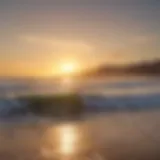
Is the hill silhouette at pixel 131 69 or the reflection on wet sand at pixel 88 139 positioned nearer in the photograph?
the reflection on wet sand at pixel 88 139

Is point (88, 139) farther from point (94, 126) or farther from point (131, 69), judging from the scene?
point (131, 69)

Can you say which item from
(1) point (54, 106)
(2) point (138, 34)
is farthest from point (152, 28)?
(1) point (54, 106)

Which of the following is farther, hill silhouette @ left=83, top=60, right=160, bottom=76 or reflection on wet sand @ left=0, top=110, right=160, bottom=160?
hill silhouette @ left=83, top=60, right=160, bottom=76

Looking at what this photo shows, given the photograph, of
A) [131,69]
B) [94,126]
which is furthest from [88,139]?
[131,69]

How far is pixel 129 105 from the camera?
3.32ft

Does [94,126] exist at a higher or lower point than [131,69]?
lower

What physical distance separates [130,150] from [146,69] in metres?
0.24

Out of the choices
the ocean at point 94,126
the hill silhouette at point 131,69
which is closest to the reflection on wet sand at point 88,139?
the ocean at point 94,126

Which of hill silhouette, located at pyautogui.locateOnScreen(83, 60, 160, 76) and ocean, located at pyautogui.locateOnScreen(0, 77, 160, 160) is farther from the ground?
hill silhouette, located at pyautogui.locateOnScreen(83, 60, 160, 76)

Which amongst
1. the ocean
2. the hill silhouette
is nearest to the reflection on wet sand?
the ocean

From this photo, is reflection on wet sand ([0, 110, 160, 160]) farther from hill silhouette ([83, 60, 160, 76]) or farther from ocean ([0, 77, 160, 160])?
hill silhouette ([83, 60, 160, 76])

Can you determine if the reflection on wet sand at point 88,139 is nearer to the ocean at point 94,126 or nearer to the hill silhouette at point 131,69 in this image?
the ocean at point 94,126

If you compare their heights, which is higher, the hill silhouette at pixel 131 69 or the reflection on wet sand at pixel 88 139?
the hill silhouette at pixel 131 69

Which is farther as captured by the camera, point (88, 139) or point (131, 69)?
point (131, 69)
